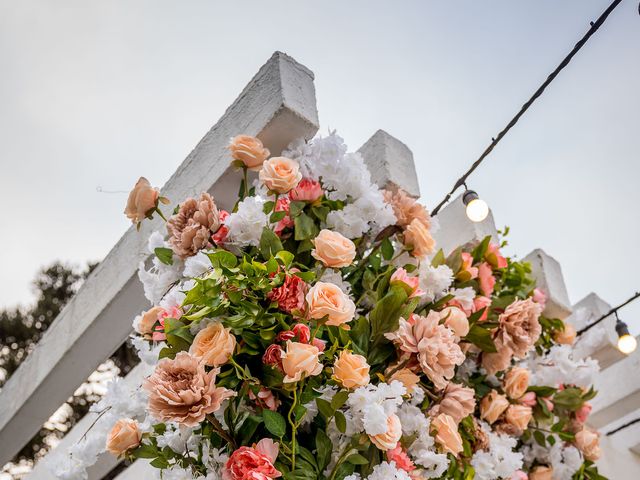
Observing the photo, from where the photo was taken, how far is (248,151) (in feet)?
4.75

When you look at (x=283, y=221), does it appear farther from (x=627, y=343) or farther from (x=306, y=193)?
(x=627, y=343)

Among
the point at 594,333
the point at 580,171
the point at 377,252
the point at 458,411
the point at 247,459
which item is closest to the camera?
the point at 247,459

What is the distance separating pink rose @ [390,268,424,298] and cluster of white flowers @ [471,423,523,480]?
488 mm

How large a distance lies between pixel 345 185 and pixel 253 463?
2.37 ft

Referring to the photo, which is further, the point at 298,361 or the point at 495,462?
the point at 495,462

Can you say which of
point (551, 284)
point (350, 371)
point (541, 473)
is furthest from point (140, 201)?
point (551, 284)

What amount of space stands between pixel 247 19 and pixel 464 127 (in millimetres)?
1180

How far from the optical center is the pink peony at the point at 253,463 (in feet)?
3.22

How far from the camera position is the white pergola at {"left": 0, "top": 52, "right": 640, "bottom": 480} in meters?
1.65

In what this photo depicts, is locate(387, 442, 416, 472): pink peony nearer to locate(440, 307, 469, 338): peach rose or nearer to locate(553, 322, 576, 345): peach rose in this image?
locate(440, 307, 469, 338): peach rose

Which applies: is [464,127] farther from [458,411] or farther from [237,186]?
[458,411]

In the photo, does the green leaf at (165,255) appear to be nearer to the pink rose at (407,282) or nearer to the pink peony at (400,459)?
the pink rose at (407,282)

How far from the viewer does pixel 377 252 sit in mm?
1490

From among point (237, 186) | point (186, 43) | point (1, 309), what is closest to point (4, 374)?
point (1, 309)
